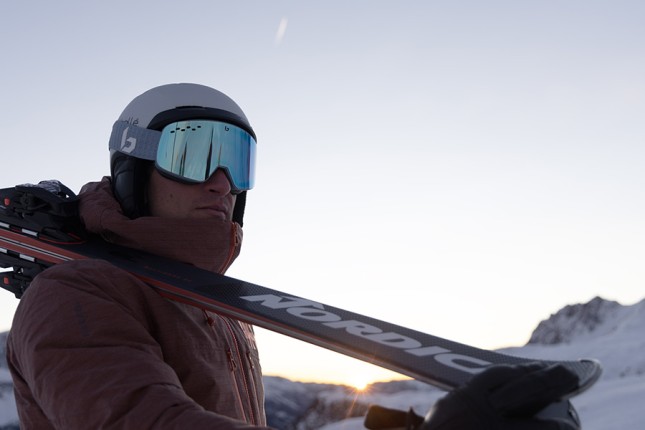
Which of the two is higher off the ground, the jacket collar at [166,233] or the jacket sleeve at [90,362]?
the jacket collar at [166,233]

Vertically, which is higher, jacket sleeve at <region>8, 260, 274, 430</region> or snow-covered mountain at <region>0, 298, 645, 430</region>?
jacket sleeve at <region>8, 260, 274, 430</region>

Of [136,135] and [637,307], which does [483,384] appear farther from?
[637,307]

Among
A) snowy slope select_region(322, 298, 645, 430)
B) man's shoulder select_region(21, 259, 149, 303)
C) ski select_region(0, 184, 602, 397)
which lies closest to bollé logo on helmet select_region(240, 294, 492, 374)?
ski select_region(0, 184, 602, 397)

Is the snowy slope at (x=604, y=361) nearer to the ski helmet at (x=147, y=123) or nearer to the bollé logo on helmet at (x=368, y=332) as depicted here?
the bollé logo on helmet at (x=368, y=332)

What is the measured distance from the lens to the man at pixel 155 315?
4.80ft

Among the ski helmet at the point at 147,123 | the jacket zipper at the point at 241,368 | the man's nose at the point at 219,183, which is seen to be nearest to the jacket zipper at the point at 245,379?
the jacket zipper at the point at 241,368

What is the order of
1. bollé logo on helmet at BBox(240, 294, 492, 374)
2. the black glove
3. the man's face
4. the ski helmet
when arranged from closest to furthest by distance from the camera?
the black glove → bollé logo on helmet at BBox(240, 294, 492, 374) → the man's face → the ski helmet

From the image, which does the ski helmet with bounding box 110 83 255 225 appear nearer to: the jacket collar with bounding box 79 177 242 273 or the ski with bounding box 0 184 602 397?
the jacket collar with bounding box 79 177 242 273

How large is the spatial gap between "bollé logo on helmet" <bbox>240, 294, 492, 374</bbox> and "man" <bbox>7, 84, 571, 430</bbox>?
0.78ft

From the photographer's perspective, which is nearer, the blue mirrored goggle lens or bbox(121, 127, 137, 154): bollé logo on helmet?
the blue mirrored goggle lens

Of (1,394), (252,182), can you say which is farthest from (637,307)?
(252,182)

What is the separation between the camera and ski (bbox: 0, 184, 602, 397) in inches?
65.9

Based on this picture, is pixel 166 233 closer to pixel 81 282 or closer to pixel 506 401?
pixel 81 282

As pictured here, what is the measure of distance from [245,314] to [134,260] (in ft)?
1.56
